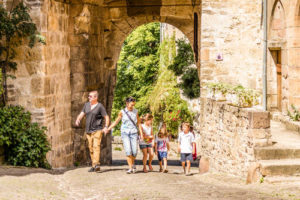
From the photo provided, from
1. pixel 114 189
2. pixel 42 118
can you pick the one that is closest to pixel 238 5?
pixel 42 118

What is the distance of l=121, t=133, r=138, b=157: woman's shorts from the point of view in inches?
394

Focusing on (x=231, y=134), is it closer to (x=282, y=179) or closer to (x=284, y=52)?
(x=282, y=179)

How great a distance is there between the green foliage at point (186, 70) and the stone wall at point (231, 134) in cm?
759

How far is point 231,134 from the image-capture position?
9938 millimetres

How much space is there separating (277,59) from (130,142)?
476 cm

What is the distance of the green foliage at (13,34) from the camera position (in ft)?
36.4

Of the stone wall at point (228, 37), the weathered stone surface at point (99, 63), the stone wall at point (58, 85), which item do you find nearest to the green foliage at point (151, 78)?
the weathered stone surface at point (99, 63)

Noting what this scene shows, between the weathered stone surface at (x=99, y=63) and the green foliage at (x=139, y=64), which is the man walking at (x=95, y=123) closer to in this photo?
the weathered stone surface at (x=99, y=63)

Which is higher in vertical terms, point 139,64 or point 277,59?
point 139,64

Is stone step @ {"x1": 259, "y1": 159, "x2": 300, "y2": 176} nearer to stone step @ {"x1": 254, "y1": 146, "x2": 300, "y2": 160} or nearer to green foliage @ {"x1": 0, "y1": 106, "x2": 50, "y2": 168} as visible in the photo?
stone step @ {"x1": 254, "y1": 146, "x2": 300, "y2": 160}

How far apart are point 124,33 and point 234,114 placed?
754 cm

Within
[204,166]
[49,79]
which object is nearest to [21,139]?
[49,79]

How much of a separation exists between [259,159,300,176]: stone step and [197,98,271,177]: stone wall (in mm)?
333

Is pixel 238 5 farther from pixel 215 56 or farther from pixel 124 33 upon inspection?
pixel 124 33
